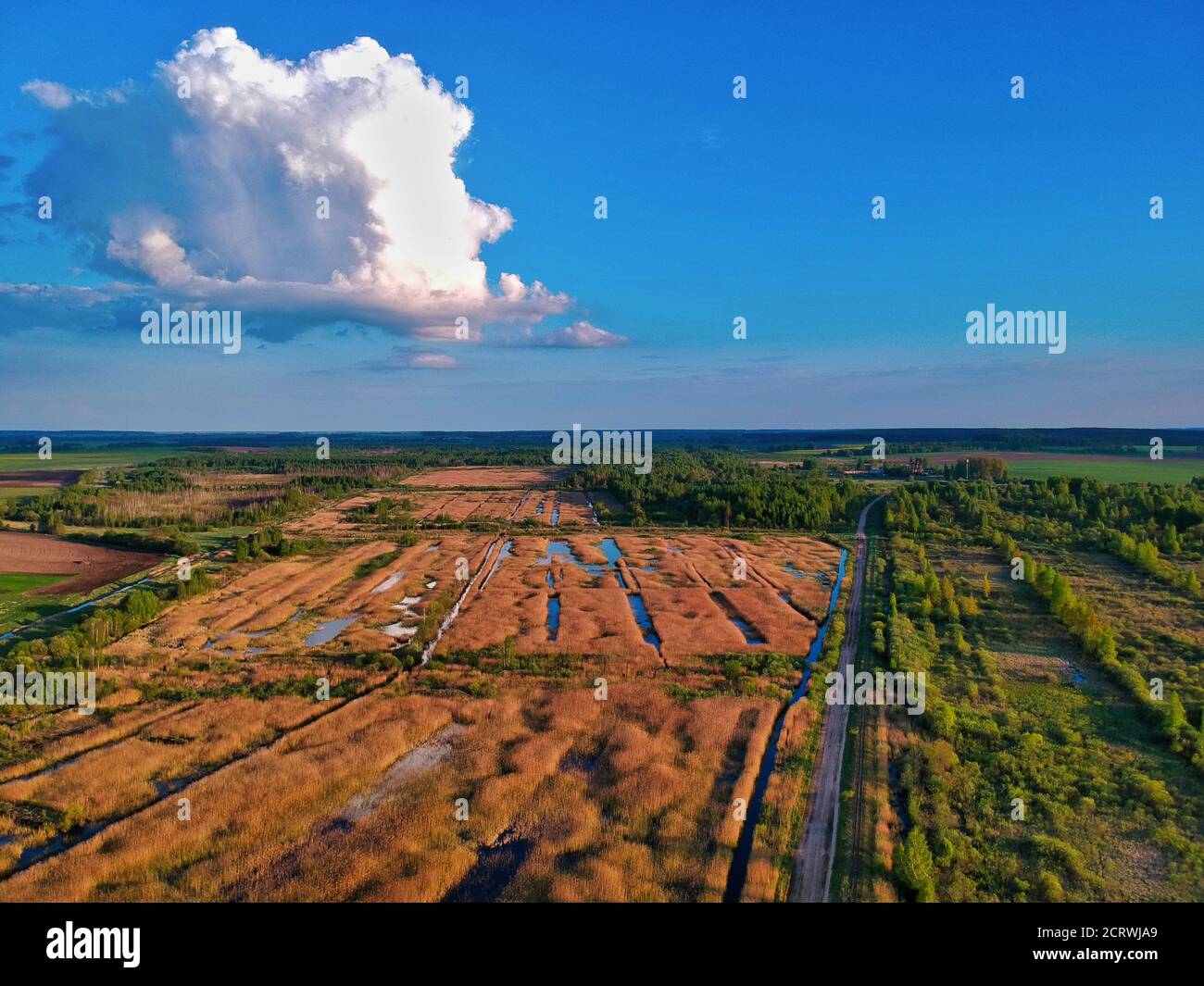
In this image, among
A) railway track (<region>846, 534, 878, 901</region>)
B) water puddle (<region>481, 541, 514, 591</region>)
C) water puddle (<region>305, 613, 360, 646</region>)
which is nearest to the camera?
railway track (<region>846, 534, 878, 901</region>)

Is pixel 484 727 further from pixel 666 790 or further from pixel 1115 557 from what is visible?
pixel 1115 557

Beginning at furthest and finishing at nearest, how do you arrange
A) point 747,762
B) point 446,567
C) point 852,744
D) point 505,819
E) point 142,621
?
1. point 446,567
2. point 142,621
3. point 852,744
4. point 747,762
5. point 505,819

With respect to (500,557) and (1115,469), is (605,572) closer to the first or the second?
(500,557)

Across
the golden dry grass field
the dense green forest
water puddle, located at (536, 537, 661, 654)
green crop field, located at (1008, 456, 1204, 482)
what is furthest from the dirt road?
green crop field, located at (1008, 456, 1204, 482)

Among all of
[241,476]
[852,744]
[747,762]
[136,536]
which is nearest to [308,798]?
[747,762]

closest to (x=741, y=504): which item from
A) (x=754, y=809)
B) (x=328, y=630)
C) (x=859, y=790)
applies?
(x=328, y=630)

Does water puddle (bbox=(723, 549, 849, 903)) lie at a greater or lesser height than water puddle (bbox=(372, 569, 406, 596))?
lesser

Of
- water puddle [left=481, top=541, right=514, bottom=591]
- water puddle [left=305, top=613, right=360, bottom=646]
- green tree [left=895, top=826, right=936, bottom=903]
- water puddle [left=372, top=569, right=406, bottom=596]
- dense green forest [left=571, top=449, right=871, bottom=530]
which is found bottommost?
green tree [left=895, top=826, right=936, bottom=903]

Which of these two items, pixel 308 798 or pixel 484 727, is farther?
pixel 484 727

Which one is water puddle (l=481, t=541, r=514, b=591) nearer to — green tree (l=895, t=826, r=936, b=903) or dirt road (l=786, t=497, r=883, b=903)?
dirt road (l=786, t=497, r=883, b=903)

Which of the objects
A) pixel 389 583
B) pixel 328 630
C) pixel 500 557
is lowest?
pixel 328 630

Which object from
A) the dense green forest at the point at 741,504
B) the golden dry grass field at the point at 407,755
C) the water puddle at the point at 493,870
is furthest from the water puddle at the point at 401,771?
the dense green forest at the point at 741,504
